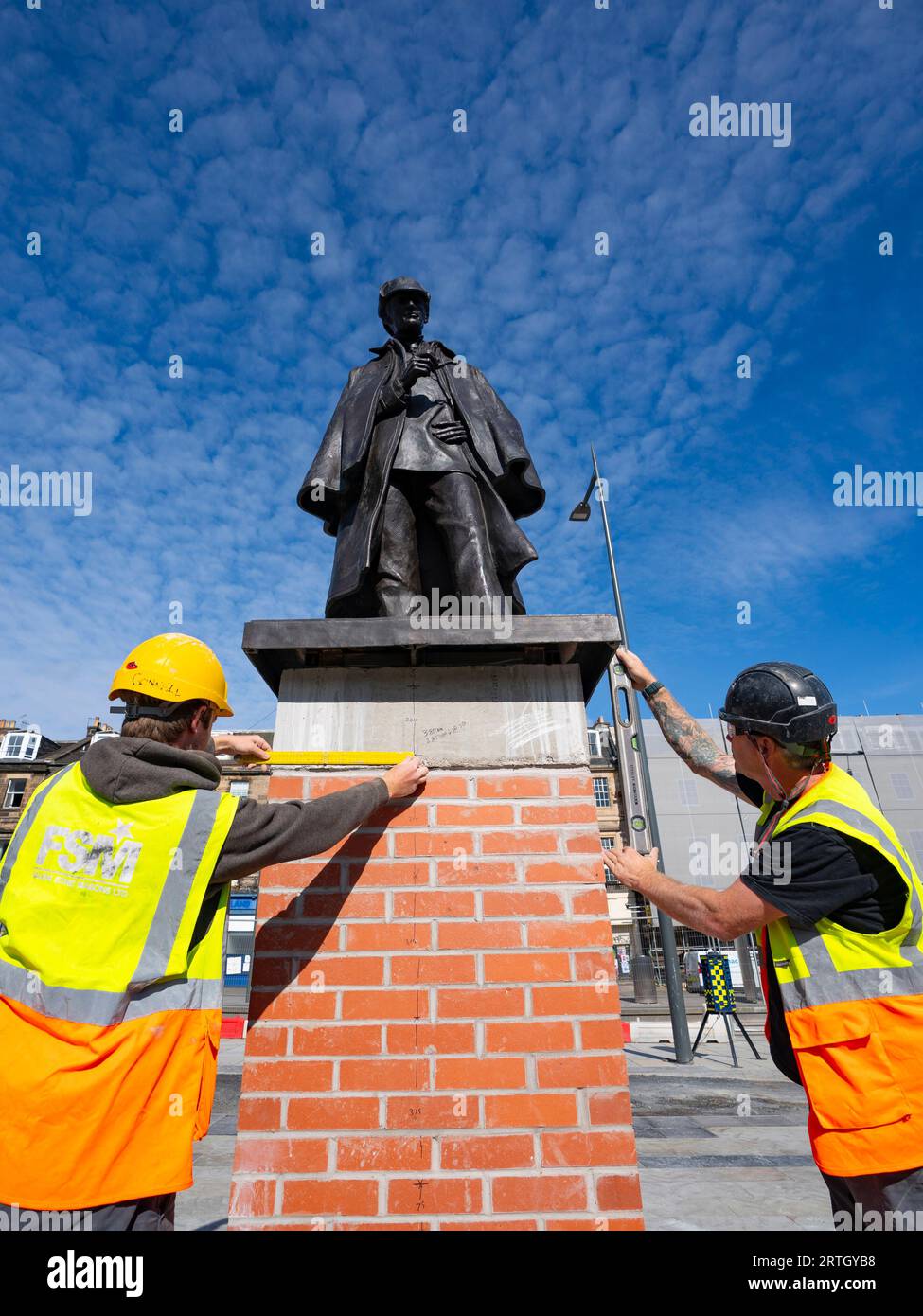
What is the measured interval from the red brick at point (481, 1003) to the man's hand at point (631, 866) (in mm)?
507

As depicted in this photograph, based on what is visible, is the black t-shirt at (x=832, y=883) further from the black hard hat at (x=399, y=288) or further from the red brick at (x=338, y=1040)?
the black hard hat at (x=399, y=288)

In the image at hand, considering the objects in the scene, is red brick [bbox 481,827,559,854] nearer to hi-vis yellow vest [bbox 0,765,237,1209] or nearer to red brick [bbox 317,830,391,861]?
red brick [bbox 317,830,391,861]

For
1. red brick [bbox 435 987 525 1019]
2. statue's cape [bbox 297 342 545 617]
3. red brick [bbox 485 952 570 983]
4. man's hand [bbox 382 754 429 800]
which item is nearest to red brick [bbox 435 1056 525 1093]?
red brick [bbox 435 987 525 1019]

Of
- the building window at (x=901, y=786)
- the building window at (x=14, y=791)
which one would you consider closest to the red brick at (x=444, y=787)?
the building window at (x=901, y=786)

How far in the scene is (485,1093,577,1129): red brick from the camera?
223 centimetres

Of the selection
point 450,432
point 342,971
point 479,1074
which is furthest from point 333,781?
point 450,432

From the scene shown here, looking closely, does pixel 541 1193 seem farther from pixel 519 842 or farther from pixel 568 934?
pixel 519 842

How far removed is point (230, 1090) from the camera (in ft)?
28.2

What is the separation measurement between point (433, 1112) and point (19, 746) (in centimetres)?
4290

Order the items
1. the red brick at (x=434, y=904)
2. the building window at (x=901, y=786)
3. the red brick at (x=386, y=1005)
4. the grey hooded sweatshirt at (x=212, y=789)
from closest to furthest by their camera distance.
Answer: the grey hooded sweatshirt at (x=212, y=789) < the red brick at (x=386, y=1005) < the red brick at (x=434, y=904) < the building window at (x=901, y=786)

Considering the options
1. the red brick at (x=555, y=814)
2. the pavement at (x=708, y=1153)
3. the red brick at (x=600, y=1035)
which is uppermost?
the red brick at (x=555, y=814)

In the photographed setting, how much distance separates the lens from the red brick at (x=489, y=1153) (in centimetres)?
219
